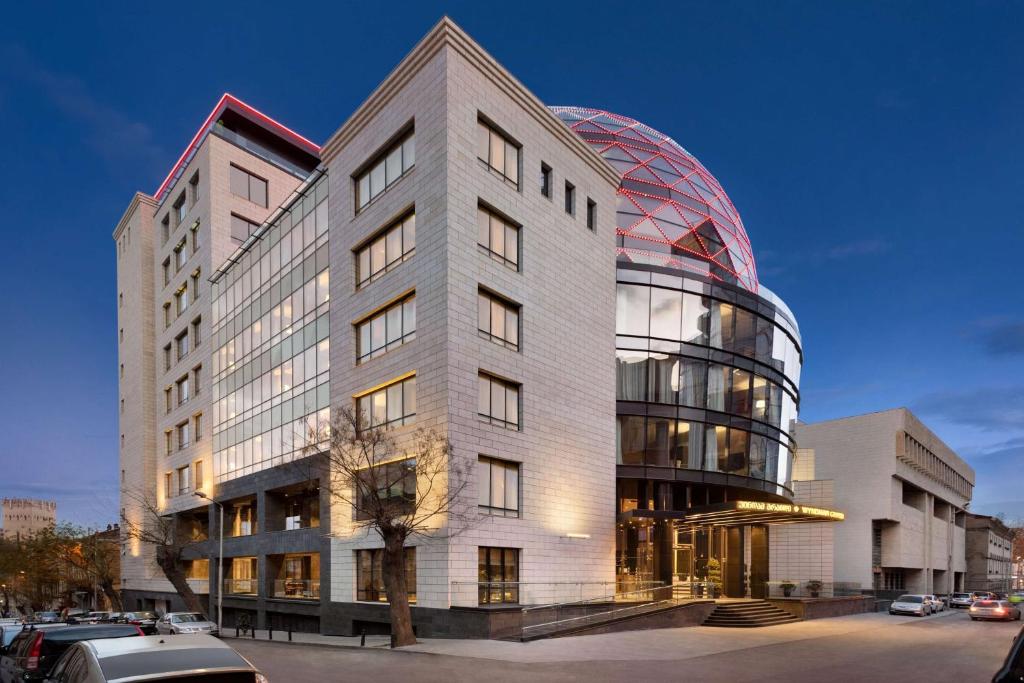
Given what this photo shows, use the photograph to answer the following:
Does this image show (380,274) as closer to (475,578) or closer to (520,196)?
(520,196)

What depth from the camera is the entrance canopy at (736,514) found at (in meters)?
35.0

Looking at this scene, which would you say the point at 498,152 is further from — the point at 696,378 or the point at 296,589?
the point at 296,589

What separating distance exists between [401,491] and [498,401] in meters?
5.29

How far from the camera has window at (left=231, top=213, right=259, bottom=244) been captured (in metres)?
54.1

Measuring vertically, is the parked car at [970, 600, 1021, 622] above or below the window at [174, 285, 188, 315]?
below

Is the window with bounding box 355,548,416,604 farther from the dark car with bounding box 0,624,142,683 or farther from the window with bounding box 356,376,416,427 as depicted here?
the dark car with bounding box 0,624,142,683

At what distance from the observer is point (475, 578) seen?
2712 centimetres

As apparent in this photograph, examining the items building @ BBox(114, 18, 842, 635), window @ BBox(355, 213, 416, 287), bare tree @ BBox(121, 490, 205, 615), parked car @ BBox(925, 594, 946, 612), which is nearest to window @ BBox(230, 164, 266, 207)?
building @ BBox(114, 18, 842, 635)

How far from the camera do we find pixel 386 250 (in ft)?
107

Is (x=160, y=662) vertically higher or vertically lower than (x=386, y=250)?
lower

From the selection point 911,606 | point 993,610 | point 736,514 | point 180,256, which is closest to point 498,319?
point 736,514

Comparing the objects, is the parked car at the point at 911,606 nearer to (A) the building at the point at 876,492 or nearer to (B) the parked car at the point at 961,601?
(A) the building at the point at 876,492

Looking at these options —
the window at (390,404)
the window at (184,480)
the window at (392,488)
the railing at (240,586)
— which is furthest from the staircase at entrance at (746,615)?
the window at (184,480)

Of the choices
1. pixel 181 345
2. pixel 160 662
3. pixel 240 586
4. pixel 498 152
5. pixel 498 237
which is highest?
pixel 498 152
